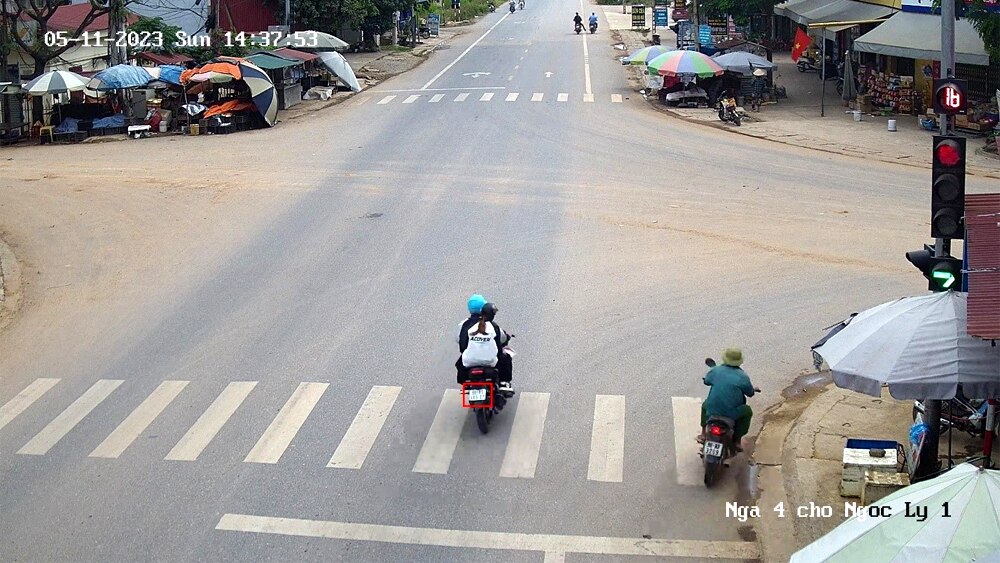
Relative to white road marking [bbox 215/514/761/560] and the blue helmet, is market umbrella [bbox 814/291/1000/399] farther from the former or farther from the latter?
the blue helmet

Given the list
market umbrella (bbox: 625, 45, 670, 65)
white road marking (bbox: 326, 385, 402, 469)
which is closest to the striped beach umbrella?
market umbrella (bbox: 625, 45, 670, 65)

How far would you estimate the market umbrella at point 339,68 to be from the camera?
141 feet

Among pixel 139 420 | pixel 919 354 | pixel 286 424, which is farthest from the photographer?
pixel 139 420

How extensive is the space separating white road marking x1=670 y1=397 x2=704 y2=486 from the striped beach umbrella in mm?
25393

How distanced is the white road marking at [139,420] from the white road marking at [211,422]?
1.84 ft

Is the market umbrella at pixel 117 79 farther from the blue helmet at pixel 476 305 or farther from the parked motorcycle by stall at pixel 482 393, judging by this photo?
the parked motorcycle by stall at pixel 482 393

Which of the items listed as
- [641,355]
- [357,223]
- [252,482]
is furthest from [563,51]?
[252,482]

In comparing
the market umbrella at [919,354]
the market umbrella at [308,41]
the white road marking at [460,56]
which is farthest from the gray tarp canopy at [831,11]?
the market umbrella at [919,354]

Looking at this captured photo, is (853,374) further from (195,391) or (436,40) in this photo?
(436,40)

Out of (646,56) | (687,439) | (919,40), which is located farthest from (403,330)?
(646,56)

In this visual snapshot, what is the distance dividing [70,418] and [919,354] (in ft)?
29.8

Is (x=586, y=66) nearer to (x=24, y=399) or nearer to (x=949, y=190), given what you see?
(x=24, y=399)

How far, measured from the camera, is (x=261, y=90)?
34781mm

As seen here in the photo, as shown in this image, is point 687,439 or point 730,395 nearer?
point 730,395
